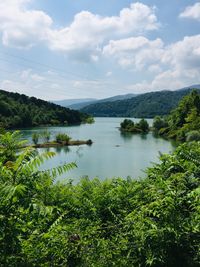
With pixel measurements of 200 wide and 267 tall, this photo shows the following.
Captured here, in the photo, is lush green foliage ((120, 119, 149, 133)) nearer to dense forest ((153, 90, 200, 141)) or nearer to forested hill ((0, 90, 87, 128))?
dense forest ((153, 90, 200, 141))

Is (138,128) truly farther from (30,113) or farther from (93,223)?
(93,223)

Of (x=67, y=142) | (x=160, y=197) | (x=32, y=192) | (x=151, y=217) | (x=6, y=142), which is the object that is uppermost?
(x=6, y=142)

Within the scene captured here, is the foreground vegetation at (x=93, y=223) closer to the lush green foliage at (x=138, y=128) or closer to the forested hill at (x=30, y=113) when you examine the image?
the forested hill at (x=30, y=113)

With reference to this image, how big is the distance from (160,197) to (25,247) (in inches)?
86.0

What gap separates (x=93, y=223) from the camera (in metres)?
5.17

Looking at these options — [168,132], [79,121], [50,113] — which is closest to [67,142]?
[168,132]

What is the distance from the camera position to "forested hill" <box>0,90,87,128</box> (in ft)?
344

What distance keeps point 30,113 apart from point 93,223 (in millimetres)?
111583

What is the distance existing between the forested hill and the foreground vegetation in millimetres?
83696

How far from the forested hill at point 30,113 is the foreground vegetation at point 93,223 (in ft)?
275

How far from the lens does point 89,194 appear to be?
241 inches

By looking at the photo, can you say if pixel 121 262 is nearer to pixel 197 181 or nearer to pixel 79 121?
pixel 197 181

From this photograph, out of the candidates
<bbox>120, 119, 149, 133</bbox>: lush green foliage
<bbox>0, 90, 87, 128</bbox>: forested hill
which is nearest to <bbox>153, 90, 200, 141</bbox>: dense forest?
<bbox>120, 119, 149, 133</bbox>: lush green foliage

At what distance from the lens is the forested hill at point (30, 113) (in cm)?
10489
